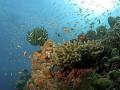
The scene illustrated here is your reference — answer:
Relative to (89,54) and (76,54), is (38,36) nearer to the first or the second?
(89,54)

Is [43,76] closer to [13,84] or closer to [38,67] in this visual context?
[38,67]

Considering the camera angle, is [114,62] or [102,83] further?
[114,62]

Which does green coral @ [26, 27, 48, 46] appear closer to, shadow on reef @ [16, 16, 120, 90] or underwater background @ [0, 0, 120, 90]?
shadow on reef @ [16, 16, 120, 90]

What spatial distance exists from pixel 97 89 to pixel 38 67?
8.86 feet

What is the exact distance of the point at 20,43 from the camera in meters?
35.2

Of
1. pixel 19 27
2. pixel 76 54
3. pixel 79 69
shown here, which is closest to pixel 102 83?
pixel 79 69

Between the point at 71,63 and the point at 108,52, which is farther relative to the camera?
the point at 108,52

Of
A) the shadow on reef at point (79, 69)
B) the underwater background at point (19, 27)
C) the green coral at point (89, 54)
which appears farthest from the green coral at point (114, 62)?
the underwater background at point (19, 27)

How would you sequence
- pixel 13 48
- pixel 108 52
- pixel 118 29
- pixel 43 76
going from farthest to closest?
pixel 13 48, pixel 118 29, pixel 108 52, pixel 43 76

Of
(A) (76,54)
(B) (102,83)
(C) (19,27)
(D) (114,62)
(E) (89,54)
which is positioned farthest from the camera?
(C) (19,27)

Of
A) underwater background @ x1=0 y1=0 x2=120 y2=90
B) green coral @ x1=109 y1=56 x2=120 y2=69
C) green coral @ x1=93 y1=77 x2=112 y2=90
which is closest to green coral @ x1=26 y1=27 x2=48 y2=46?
green coral @ x1=109 y1=56 x2=120 y2=69

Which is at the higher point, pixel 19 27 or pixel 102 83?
pixel 19 27

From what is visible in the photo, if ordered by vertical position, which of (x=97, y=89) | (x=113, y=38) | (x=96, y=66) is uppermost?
(x=113, y=38)

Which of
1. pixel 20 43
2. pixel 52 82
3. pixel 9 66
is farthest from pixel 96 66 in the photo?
pixel 20 43
